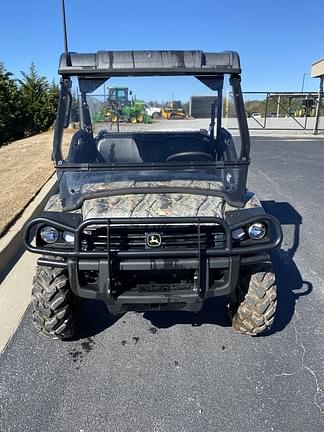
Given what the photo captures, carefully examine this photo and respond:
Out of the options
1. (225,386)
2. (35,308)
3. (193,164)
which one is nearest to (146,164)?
(193,164)

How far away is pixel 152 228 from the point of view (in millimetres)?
2482

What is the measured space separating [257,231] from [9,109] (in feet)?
63.4

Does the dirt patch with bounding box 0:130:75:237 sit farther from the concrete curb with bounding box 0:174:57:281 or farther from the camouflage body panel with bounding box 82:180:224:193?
the camouflage body panel with bounding box 82:180:224:193

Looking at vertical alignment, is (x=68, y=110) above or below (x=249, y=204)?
above

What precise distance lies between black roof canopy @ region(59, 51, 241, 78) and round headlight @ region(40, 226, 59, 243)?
124cm

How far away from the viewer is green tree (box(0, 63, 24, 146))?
61.2 ft

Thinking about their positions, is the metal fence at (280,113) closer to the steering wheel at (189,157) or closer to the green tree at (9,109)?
the green tree at (9,109)

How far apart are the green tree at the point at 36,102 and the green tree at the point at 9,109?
658 mm

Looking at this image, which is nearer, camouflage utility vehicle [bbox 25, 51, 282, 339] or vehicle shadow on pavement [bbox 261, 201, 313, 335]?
camouflage utility vehicle [bbox 25, 51, 282, 339]

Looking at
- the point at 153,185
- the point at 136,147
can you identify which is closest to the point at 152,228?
the point at 153,185

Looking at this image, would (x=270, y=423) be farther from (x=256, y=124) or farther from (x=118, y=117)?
(x=256, y=124)

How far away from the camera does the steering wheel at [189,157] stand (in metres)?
3.27

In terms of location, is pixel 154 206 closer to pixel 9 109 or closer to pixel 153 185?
pixel 153 185

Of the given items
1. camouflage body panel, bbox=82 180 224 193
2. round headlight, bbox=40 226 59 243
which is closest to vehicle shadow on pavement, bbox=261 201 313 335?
camouflage body panel, bbox=82 180 224 193
